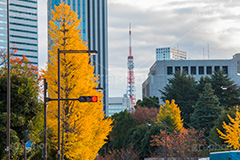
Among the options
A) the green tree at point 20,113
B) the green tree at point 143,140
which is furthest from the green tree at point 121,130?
the green tree at point 20,113

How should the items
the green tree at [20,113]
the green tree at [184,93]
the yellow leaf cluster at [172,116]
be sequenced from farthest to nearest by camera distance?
the green tree at [184,93], the yellow leaf cluster at [172,116], the green tree at [20,113]

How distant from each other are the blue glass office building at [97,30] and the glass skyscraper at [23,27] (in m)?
21.5

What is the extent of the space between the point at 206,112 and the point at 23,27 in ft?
444

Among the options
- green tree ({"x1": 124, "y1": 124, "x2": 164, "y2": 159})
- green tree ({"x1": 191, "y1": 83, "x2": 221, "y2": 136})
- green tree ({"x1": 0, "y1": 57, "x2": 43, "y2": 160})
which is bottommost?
green tree ({"x1": 124, "y1": 124, "x2": 164, "y2": 159})

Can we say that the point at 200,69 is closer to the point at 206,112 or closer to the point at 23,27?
the point at 206,112

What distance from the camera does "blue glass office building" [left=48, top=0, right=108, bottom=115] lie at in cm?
18812

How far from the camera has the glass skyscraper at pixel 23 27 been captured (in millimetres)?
187000

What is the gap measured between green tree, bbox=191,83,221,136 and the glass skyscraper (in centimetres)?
12582

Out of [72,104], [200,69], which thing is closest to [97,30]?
[200,69]

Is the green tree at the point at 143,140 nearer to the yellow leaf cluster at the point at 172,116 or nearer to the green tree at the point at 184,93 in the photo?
the yellow leaf cluster at the point at 172,116

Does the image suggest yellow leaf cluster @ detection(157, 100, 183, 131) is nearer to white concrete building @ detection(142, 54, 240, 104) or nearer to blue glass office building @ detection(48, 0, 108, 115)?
white concrete building @ detection(142, 54, 240, 104)

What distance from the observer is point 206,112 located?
71.9 meters

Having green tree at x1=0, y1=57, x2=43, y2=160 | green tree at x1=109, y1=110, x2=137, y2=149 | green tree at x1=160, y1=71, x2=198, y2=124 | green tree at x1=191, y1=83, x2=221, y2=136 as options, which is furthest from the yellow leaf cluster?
green tree at x1=0, y1=57, x2=43, y2=160

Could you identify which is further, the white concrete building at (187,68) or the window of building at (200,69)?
the window of building at (200,69)
